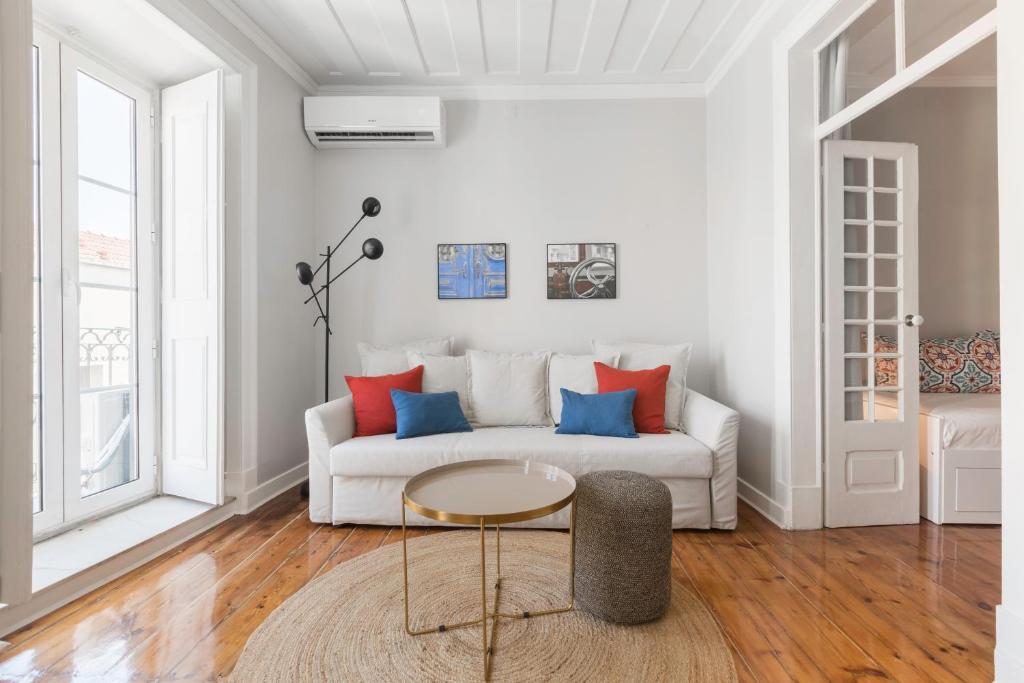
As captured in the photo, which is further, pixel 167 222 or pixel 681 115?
pixel 681 115

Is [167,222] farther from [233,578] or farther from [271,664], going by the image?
[271,664]

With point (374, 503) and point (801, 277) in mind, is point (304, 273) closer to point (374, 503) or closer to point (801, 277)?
point (374, 503)

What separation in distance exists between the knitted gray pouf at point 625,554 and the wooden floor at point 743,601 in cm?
30

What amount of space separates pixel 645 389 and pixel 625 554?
4.36ft

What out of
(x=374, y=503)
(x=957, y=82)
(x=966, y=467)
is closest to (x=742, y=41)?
(x=957, y=82)

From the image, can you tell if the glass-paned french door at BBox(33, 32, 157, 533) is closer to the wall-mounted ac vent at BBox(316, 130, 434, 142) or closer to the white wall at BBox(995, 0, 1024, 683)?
the wall-mounted ac vent at BBox(316, 130, 434, 142)

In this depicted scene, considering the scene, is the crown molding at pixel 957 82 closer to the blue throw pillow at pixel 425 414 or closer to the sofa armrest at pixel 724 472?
the sofa armrest at pixel 724 472

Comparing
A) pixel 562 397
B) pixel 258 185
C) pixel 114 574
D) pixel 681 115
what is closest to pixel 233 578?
pixel 114 574

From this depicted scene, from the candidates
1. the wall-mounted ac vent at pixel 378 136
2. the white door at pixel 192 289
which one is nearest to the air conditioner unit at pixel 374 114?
the wall-mounted ac vent at pixel 378 136

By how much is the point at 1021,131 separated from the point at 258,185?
11.0 feet

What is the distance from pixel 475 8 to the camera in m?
2.75

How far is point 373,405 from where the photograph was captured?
2938 mm

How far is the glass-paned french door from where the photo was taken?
91.4 inches

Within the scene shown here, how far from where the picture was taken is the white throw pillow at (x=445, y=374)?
10.5ft
